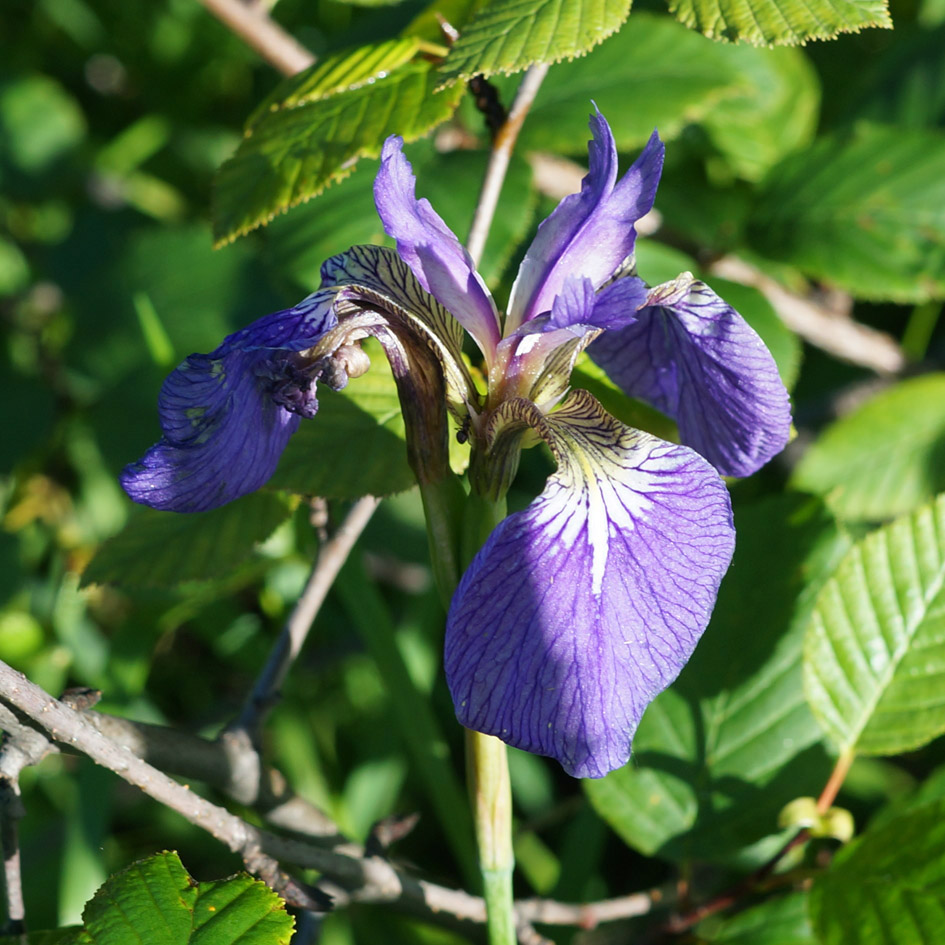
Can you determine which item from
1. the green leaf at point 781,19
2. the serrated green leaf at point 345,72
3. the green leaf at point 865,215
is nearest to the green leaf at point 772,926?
the green leaf at point 865,215

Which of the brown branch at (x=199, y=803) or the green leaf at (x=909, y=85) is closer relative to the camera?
the brown branch at (x=199, y=803)

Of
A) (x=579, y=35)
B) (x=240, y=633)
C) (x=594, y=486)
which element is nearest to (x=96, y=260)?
(x=240, y=633)

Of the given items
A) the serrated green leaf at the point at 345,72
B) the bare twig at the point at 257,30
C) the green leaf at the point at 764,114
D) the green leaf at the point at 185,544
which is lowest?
the green leaf at the point at 764,114

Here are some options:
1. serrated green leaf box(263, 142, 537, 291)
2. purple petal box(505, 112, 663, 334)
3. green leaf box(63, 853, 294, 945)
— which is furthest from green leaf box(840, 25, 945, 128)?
green leaf box(63, 853, 294, 945)

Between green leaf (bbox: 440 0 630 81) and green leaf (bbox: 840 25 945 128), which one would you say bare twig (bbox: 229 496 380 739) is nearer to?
green leaf (bbox: 440 0 630 81)

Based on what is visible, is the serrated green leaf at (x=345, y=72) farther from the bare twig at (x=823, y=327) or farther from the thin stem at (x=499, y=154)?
the bare twig at (x=823, y=327)

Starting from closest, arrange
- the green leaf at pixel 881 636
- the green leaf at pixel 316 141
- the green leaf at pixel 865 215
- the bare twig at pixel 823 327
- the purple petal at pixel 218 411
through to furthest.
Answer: the purple petal at pixel 218 411, the green leaf at pixel 316 141, the green leaf at pixel 881 636, the green leaf at pixel 865 215, the bare twig at pixel 823 327

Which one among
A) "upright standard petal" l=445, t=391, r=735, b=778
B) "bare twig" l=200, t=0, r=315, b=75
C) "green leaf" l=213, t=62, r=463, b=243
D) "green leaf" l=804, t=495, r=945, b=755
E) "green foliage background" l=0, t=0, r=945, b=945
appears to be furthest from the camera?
"bare twig" l=200, t=0, r=315, b=75
